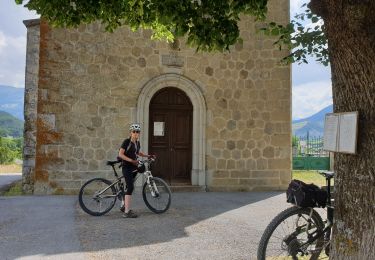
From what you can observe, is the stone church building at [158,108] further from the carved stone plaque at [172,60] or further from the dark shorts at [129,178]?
the dark shorts at [129,178]

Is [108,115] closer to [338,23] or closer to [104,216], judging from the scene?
[104,216]

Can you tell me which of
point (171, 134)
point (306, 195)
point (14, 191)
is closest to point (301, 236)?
Answer: point (306, 195)

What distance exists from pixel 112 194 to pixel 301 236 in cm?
418

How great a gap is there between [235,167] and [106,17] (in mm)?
6463

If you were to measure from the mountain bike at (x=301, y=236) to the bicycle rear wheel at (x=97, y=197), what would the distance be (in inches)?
158

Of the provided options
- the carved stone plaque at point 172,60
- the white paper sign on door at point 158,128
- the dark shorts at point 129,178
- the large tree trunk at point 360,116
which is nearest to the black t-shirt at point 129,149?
the dark shorts at point 129,178

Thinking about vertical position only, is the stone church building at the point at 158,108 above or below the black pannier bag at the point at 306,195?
above

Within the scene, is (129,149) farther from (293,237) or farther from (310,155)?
(310,155)

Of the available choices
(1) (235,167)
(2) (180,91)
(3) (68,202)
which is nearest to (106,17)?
(3) (68,202)

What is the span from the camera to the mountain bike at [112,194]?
7133 millimetres

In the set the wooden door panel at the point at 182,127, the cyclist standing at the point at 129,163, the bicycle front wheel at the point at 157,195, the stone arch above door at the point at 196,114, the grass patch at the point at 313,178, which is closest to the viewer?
the cyclist standing at the point at 129,163

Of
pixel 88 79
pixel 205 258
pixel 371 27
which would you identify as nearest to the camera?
pixel 371 27

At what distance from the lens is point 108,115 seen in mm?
10016

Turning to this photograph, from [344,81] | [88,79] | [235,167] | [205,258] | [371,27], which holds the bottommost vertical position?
[205,258]
